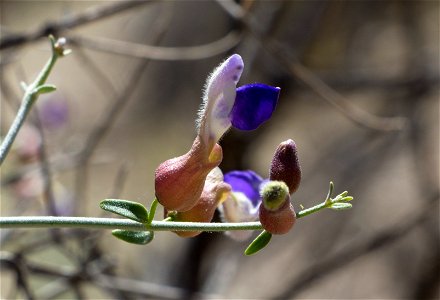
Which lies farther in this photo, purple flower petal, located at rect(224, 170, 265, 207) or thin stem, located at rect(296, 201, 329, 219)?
purple flower petal, located at rect(224, 170, 265, 207)

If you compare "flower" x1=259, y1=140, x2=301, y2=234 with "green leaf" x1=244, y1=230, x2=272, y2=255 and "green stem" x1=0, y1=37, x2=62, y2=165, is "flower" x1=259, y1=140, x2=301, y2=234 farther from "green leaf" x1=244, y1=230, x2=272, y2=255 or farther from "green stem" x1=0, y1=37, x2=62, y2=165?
"green stem" x1=0, y1=37, x2=62, y2=165

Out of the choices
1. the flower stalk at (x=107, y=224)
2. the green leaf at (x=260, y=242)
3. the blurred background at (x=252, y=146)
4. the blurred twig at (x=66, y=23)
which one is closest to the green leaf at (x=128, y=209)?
the flower stalk at (x=107, y=224)

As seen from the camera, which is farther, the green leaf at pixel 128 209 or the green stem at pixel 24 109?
the green stem at pixel 24 109

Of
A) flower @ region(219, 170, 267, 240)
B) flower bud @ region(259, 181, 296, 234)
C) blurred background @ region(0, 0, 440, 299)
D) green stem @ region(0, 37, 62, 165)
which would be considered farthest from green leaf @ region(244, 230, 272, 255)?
blurred background @ region(0, 0, 440, 299)

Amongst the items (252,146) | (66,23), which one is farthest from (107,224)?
(252,146)

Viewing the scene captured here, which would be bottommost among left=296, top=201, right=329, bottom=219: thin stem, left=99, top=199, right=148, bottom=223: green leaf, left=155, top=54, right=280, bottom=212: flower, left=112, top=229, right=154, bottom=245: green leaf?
left=296, top=201, right=329, bottom=219: thin stem

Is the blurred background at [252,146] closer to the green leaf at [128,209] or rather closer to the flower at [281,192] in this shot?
the green leaf at [128,209]

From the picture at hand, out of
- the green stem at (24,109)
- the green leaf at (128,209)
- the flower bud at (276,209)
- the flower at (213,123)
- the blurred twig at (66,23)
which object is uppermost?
the blurred twig at (66,23)
